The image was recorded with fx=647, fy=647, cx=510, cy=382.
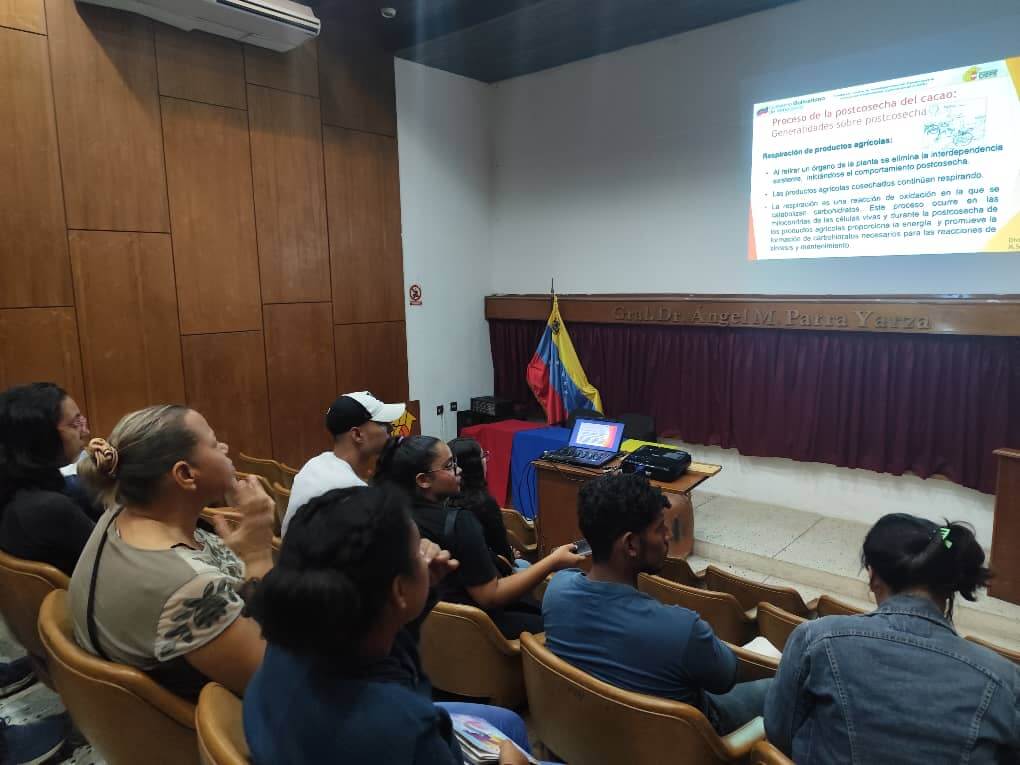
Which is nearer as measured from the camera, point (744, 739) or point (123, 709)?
point (123, 709)

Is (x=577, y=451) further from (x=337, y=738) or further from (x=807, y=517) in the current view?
(x=337, y=738)

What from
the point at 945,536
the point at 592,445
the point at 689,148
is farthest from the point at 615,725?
the point at 689,148

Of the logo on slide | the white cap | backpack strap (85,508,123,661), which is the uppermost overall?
the logo on slide

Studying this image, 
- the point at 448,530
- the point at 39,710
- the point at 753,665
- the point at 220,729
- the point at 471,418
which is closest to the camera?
the point at 220,729

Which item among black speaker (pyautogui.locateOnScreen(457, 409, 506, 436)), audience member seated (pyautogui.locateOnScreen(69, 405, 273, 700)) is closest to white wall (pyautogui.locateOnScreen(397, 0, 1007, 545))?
black speaker (pyautogui.locateOnScreen(457, 409, 506, 436))

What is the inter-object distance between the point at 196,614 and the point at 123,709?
0.70ft

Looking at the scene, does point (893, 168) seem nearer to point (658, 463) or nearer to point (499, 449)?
point (658, 463)

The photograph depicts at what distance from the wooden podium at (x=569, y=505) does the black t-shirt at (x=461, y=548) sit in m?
1.62

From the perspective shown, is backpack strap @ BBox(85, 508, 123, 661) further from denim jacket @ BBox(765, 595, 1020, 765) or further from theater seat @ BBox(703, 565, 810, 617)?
theater seat @ BBox(703, 565, 810, 617)

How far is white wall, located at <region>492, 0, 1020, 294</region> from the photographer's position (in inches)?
154

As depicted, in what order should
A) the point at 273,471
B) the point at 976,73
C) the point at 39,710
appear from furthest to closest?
the point at 273,471 → the point at 976,73 → the point at 39,710

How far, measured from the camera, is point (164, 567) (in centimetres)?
117

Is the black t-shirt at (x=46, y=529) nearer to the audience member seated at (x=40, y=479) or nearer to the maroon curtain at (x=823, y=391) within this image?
the audience member seated at (x=40, y=479)

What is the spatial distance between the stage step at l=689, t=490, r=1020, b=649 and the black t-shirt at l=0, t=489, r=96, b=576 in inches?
120
